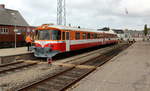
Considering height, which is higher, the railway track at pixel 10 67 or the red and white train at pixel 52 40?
the red and white train at pixel 52 40

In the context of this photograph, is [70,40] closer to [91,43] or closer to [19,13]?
[91,43]

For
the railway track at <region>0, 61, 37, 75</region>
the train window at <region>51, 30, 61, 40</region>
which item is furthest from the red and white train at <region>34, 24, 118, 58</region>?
the railway track at <region>0, 61, 37, 75</region>

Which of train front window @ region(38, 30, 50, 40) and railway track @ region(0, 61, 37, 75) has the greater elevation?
train front window @ region(38, 30, 50, 40)

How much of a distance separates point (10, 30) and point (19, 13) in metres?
→ 9.85

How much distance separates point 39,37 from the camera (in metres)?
13.7

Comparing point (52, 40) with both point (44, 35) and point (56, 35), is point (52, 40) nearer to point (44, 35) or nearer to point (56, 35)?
point (56, 35)

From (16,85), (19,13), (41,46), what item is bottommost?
(16,85)

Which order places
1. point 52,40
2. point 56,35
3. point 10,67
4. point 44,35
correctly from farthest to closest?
point 44,35 < point 56,35 < point 52,40 < point 10,67

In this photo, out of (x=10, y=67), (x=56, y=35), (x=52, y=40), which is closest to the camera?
(x=10, y=67)

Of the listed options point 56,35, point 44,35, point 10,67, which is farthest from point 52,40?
point 10,67

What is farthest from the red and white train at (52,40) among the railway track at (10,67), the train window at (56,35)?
the railway track at (10,67)

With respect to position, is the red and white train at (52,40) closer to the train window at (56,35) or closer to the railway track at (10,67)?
the train window at (56,35)

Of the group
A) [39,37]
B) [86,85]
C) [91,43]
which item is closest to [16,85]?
[86,85]

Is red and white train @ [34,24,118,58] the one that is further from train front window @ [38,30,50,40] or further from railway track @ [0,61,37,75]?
railway track @ [0,61,37,75]
